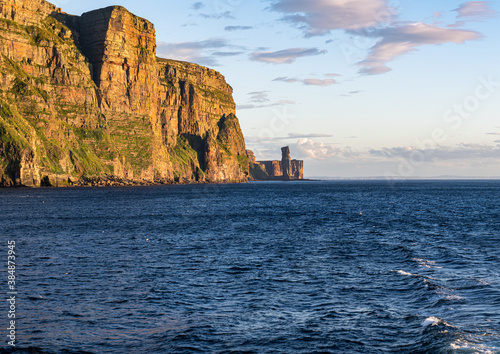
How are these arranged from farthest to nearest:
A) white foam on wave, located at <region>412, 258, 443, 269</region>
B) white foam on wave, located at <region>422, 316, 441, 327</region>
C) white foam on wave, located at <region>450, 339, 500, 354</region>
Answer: white foam on wave, located at <region>412, 258, 443, 269</region>, white foam on wave, located at <region>422, 316, 441, 327</region>, white foam on wave, located at <region>450, 339, 500, 354</region>

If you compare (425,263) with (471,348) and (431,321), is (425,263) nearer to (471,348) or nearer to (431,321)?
(431,321)

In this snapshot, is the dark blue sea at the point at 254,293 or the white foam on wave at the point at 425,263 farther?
the white foam on wave at the point at 425,263

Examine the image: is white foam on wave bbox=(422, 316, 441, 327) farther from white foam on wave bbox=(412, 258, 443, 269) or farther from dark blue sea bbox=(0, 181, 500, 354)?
white foam on wave bbox=(412, 258, 443, 269)

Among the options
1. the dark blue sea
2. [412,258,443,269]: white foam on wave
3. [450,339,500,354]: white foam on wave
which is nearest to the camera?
[450,339,500,354]: white foam on wave

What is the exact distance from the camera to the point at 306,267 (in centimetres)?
3744

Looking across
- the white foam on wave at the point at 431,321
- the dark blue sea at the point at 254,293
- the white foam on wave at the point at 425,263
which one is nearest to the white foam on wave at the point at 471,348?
the dark blue sea at the point at 254,293

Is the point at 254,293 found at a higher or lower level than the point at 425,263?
lower

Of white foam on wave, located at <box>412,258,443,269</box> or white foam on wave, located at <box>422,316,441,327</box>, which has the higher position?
white foam on wave, located at <box>412,258,443,269</box>

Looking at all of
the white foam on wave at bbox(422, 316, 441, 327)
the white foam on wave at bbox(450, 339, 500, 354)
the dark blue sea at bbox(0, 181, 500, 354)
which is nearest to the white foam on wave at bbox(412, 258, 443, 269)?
the dark blue sea at bbox(0, 181, 500, 354)

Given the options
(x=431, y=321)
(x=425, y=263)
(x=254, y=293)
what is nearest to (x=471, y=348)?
(x=431, y=321)

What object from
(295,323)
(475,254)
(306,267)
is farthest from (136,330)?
(475,254)

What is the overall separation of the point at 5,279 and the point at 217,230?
35.6 m

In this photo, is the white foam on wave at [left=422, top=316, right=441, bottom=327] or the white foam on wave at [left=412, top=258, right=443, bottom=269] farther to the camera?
the white foam on wave at [left=412, top=258, right=443, bottom=269]

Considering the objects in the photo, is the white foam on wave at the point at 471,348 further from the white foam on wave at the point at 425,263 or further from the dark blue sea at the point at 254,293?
the white foam on wave at the point at 425,263
